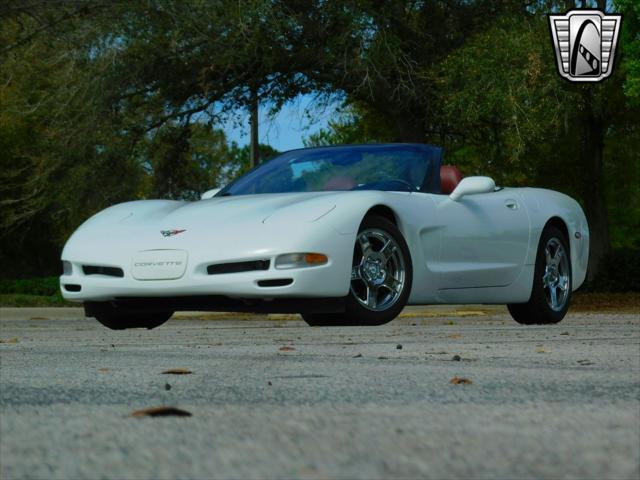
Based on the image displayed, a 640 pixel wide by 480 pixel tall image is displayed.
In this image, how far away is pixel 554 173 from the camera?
26.8 m

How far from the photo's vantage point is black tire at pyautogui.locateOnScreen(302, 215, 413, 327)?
7.79 meters

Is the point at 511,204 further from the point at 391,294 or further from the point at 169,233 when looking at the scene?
the point at 169,233

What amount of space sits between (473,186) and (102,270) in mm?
2726

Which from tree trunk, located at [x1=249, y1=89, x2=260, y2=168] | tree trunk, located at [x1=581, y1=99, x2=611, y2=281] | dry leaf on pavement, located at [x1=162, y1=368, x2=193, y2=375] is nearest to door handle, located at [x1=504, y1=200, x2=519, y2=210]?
dry leaf on pavement, located at [x1=162, y1=368, x2=193, y2=375]

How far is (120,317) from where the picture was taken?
8.89 meters

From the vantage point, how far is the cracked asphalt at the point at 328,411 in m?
2.84

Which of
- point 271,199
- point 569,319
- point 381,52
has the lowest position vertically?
point 569,319

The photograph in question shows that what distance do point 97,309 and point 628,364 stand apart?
433 centimetres

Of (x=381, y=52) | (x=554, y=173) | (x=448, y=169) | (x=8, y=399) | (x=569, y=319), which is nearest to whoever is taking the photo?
(x=8, y=399)

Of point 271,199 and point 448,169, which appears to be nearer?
point 271,199

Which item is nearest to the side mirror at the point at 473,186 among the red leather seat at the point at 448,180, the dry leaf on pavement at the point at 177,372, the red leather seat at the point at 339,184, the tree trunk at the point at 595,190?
the red leather seat at the point at 448,180

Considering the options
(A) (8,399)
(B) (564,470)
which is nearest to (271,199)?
(A) (8,399)

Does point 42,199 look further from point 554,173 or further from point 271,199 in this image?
point 271,199

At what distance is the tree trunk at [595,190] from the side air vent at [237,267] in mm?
18651
